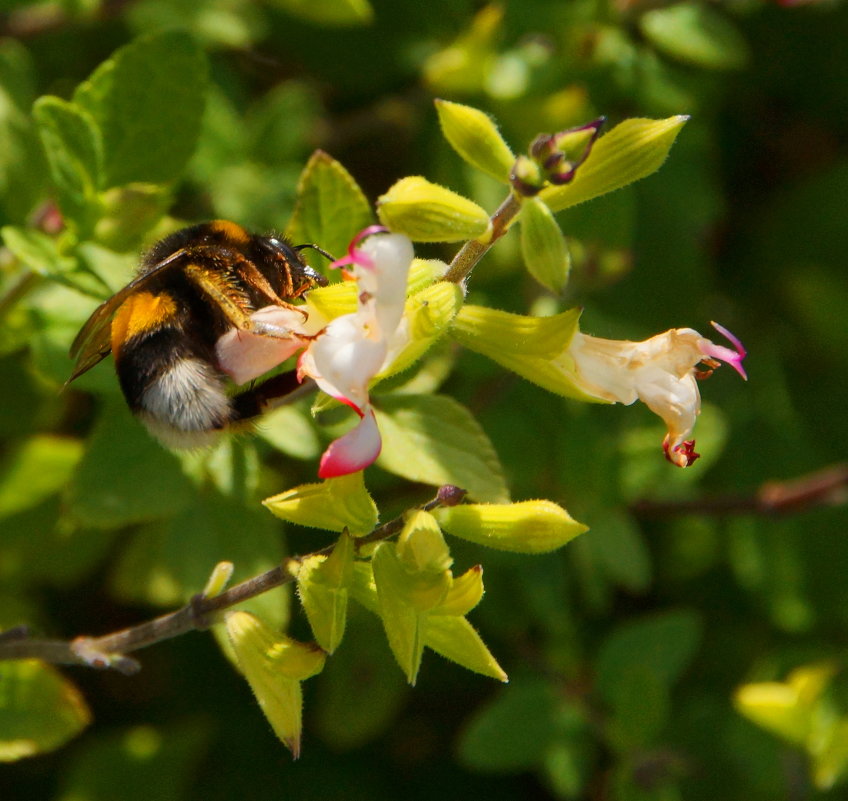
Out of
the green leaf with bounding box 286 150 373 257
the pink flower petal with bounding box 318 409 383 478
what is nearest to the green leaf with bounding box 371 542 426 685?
the pink flower petal with bounding box 318 409 383 478

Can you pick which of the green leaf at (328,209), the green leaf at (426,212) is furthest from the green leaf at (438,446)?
the green leaf at (426,212)

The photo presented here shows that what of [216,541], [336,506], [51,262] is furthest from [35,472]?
[336,506]

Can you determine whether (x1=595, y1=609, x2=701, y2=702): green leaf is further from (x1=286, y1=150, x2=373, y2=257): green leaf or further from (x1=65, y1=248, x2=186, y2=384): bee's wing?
(x1=65, y1=248, x2=186, y2=384): bee's wing

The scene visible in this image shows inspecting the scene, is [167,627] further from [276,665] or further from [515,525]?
[515,525]

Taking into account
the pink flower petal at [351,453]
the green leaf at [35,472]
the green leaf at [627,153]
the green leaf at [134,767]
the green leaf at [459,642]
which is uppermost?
the green leaf at [627,153]

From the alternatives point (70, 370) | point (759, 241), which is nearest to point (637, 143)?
point (70, 370)

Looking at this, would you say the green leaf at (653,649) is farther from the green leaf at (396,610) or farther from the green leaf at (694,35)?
the green leaf at (396,610)
